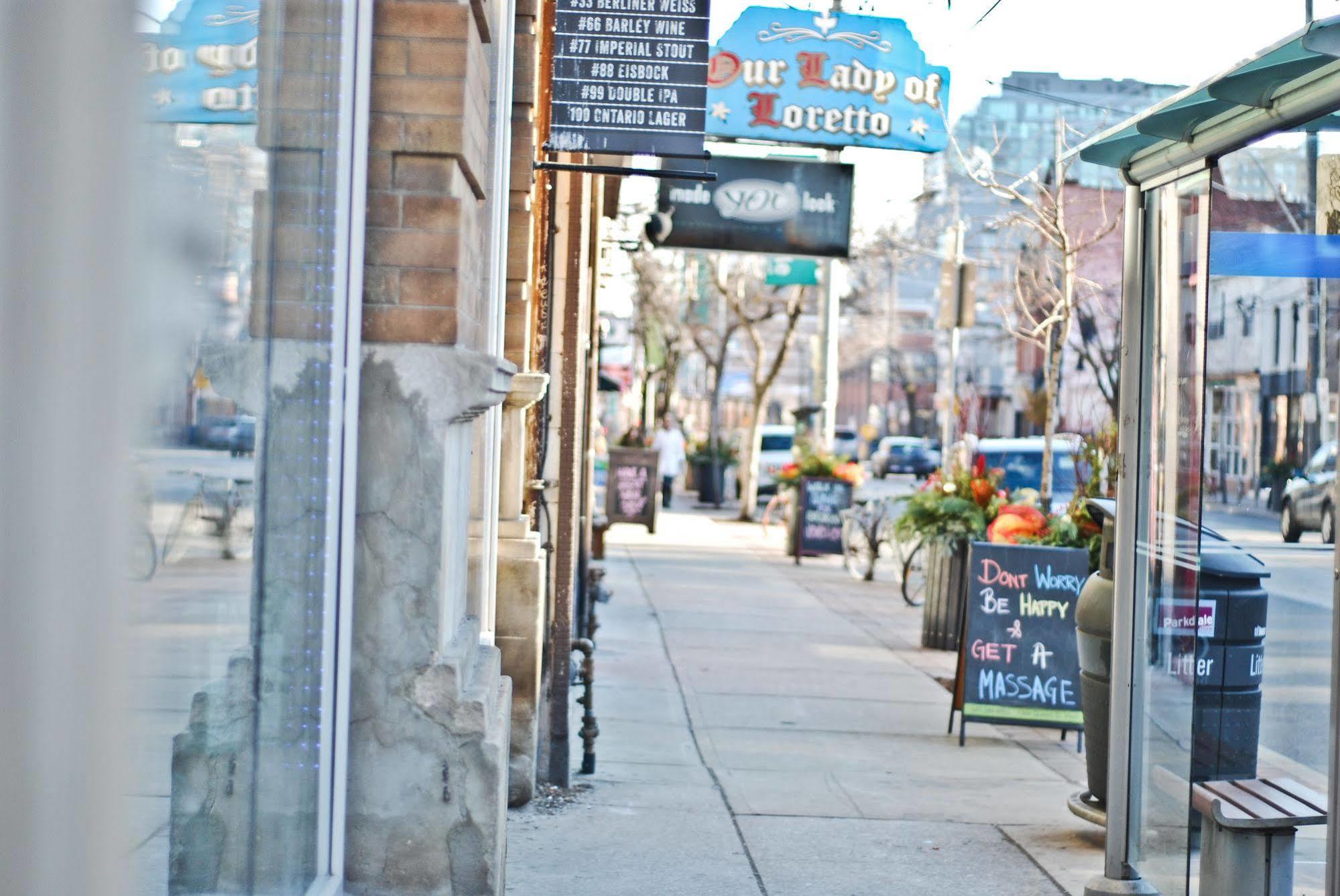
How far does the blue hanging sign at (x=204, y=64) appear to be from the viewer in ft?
6.71

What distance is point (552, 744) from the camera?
6914 millimetres

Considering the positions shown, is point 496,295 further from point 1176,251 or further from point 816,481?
point 816,481

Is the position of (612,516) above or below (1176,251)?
below

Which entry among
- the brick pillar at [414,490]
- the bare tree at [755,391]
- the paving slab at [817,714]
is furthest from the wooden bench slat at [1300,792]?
the bare tree at [755,391]

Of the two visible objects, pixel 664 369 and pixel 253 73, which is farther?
pixel 664 369

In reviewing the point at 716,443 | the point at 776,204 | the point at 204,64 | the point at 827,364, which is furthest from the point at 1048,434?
the point at 716,443

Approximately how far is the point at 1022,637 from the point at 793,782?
183 cm

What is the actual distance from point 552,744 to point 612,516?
15328 millimetres

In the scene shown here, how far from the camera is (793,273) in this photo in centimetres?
2058

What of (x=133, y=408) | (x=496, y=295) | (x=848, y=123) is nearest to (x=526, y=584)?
(x=496, y=295)

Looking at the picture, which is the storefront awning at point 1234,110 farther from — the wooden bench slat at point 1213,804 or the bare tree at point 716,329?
the bare tree at point 716,329

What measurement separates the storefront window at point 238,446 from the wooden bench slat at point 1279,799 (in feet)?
8.79

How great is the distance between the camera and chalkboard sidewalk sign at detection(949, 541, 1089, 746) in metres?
8.38

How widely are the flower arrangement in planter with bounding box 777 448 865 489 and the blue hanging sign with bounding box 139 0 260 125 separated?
1667 centimetres
